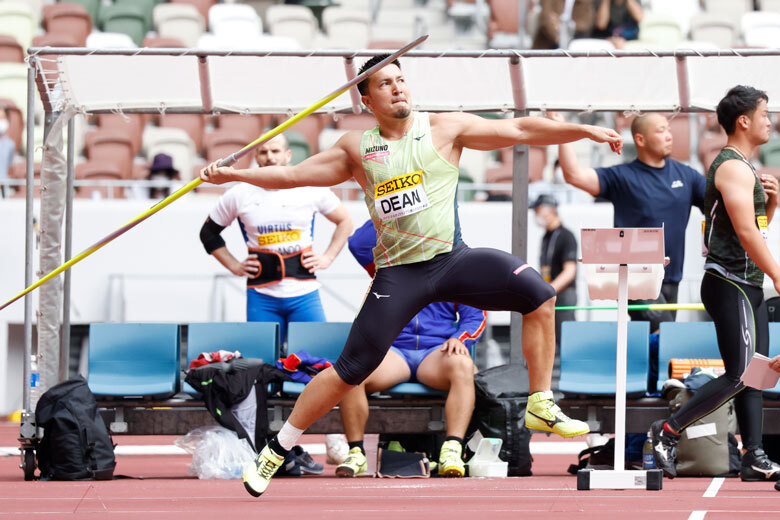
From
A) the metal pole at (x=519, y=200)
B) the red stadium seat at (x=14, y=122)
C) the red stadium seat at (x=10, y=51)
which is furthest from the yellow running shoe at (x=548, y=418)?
the red stadium seat at (x=10, y=51)

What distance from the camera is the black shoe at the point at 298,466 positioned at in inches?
290

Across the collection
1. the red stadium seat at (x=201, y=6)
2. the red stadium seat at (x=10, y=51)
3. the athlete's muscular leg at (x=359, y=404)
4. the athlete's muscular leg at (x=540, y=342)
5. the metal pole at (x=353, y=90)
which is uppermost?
the red stadium seat at (x=201, y=6)

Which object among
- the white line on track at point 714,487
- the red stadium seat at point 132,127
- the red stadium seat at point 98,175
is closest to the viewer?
the white line on track at point 714,487

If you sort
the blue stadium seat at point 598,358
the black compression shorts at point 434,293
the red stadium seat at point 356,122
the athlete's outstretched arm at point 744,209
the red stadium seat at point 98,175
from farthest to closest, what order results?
1. the red stadium seat at point 356,122
2. the red stadium seat at point 98,175
3. the blue stadium seat at point 598,358
4. the athlete's outstretched arm at point 744,209
5. the black compression shorts at point 434,293

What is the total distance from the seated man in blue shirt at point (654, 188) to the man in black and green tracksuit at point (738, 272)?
4.16 ft

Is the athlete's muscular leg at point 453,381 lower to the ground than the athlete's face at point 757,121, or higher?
lower

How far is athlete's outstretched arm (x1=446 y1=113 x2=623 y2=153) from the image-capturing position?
17.4 ft

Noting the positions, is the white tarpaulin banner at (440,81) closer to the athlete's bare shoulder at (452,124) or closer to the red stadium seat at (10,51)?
the athlete's bare shoulder at (452,124)

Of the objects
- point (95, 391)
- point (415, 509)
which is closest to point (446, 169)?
point (415, 509)

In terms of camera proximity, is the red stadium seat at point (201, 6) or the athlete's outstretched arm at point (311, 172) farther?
the red stadium seat at point (201, 6)

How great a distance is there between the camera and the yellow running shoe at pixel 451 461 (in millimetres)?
6977

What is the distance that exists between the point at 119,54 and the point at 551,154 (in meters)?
7.93

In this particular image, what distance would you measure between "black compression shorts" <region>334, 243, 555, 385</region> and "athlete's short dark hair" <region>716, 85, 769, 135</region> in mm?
1562

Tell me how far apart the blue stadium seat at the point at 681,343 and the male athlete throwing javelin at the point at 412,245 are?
2122 mm
